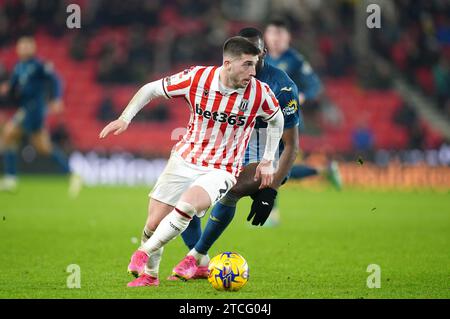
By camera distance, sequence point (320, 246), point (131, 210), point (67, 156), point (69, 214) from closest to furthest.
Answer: point (320, 246) → point (69, 214) → point (131, 210) → point (67, 156)

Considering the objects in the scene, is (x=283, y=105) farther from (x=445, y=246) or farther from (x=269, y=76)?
(x=445, y=246)

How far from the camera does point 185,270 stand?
23.6 feet

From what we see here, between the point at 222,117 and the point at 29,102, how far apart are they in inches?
436

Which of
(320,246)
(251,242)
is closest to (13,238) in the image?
(251,242)

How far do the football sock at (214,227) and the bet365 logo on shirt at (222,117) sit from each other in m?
0.93

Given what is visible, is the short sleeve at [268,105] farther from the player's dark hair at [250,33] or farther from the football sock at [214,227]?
the football sock at [214,227]

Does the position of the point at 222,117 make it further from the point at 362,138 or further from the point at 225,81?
the point at 362,138

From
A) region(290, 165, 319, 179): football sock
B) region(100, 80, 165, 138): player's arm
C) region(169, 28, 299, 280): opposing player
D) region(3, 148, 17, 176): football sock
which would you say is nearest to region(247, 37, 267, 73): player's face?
region(169, 28, 299, 280): opposing player

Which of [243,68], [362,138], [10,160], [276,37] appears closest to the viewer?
[243,68]

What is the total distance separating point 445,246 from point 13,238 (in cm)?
488

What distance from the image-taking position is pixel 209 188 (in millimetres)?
6613
